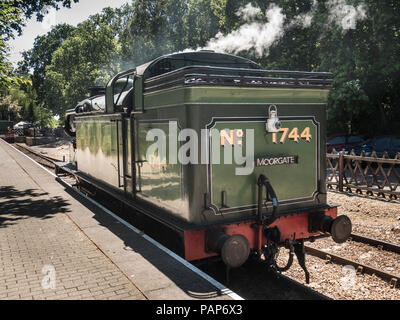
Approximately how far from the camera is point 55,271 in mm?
→ 5305

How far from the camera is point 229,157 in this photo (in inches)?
208

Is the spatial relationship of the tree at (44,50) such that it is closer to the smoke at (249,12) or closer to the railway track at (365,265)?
the smoke at (249,12)

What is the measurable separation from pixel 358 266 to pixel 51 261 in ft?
16.5

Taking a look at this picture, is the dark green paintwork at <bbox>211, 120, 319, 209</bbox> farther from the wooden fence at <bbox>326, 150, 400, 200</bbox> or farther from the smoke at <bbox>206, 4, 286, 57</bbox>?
the smoke at <bbox>206, 4, 286, 57</bbox>

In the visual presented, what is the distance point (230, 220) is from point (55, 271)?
2512mm

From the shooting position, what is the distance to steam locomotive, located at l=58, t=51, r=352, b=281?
5008 millimetres

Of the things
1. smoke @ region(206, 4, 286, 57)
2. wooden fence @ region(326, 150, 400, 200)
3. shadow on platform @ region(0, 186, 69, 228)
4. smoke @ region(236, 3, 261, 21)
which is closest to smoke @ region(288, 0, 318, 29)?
smoke @ region(206, 4, 286, 57)

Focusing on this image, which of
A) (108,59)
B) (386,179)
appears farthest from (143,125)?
(108,59)

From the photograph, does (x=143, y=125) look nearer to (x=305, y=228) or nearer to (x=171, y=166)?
(x=171, y=166)

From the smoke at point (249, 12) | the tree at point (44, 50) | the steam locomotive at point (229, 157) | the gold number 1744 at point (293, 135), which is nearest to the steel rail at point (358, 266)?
the steam locomotive at point (229, 157)

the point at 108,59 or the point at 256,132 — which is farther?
the point at 108,59

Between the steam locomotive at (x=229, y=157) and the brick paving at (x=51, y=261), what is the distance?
1.01m

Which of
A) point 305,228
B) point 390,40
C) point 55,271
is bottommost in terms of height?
point 55,271

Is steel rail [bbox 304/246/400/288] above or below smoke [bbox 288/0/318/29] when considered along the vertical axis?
below
